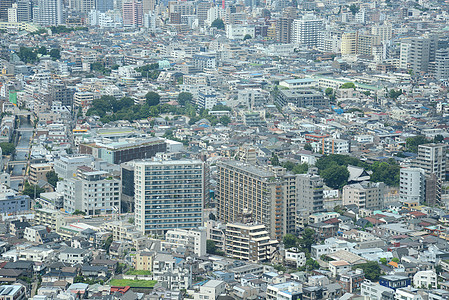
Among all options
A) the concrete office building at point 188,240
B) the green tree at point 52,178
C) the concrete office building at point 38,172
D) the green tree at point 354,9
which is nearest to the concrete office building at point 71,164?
the green tree at point 52,178

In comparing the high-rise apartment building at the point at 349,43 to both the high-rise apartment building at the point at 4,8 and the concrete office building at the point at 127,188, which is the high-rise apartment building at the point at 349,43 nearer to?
the high-rise apartment building at the point at 4,8

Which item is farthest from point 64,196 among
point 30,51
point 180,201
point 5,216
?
point 30,51

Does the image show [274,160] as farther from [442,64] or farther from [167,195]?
[442,64]

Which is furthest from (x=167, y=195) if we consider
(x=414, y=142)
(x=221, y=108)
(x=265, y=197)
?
(x=221, y=108)

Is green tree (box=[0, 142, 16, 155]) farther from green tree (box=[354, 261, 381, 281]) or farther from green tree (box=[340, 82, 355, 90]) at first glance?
green tree (box=[340, 82, 355, 90])

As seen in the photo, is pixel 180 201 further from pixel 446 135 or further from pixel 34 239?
pixel 446 135

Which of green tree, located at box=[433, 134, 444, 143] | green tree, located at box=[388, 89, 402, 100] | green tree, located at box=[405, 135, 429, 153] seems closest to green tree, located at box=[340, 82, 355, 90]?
green tree, located at box=[388, 89, 402, 100]
